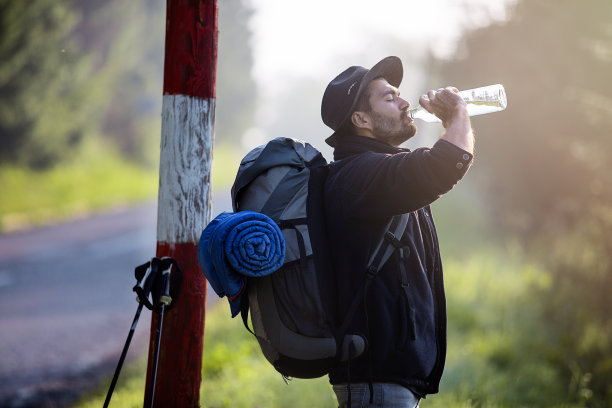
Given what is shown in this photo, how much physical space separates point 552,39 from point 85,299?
7.03 meters

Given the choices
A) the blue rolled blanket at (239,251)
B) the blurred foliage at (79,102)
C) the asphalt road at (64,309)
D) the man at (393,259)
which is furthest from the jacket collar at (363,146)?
the blurred foliage at (79,102)

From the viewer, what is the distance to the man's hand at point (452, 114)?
2.27 m

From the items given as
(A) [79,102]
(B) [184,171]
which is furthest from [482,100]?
(A) [79,102]

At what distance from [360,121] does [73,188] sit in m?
16.7

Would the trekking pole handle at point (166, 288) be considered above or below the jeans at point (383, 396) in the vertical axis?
above

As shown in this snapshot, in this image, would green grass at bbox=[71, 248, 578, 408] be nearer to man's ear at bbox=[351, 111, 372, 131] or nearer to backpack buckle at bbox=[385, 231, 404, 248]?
backpack buckle at bbox=[385, 231, 404, 248]

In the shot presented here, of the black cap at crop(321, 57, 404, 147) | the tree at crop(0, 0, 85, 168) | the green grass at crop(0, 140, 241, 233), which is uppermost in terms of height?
the tree at crop(0, 0, 85, 168)

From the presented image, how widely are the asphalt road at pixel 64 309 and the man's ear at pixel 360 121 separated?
3500mm

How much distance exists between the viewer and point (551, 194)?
8984 mm

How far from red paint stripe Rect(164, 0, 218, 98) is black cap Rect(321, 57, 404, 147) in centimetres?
56

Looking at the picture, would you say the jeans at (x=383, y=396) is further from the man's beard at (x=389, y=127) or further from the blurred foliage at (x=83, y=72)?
the blurred foliage at (x=83, y=72)

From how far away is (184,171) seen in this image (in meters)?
2.72

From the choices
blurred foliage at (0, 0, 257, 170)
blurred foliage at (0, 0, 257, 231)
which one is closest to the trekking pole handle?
blurred foliage at (0, 0, 257, 170)

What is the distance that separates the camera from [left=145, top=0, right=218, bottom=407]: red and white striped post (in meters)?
2.71
